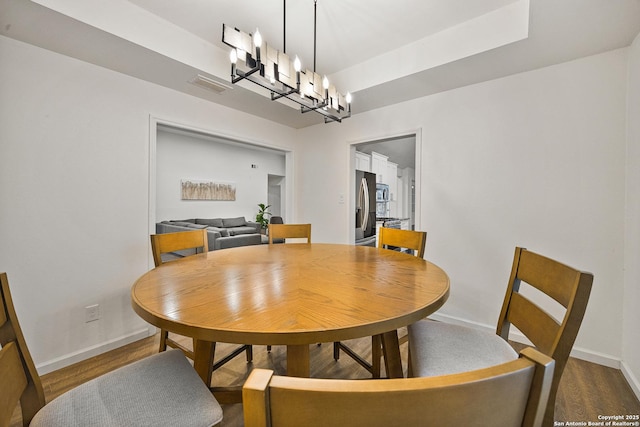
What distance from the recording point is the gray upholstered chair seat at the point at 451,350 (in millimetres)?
947

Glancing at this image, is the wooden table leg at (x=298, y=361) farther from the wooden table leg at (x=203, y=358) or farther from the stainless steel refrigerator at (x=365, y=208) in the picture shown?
the stainless steel refrigerator at (x=365, y=208)

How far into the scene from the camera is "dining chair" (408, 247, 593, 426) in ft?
2.26

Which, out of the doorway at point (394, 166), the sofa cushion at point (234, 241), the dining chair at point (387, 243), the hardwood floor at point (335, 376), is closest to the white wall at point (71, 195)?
the hardwood floor at point (335, 376)

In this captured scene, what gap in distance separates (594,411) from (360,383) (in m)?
A: 2.00

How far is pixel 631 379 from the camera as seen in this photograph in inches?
64.1

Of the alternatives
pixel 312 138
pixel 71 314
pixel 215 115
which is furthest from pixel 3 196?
pixel 312 138

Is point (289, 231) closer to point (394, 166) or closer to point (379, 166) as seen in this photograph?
point (379, 166)

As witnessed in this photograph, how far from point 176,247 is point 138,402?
107 centimetres

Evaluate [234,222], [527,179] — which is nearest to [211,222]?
[234,222]

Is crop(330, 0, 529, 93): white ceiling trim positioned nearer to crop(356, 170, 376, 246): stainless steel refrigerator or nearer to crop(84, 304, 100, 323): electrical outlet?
crop(356, 170, 376, 246): stainless steel refrigerator

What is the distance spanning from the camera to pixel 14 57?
5.61ft

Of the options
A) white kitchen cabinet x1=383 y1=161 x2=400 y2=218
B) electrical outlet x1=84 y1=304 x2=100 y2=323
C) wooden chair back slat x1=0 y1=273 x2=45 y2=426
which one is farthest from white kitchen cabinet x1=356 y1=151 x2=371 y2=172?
wooden chair back slat x1=0 y1=273 x2=45 y2=426

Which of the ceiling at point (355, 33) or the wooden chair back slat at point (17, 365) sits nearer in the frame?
the wooden chair back slat at point (17, 365)

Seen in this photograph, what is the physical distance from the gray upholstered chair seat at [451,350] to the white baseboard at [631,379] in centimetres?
130
